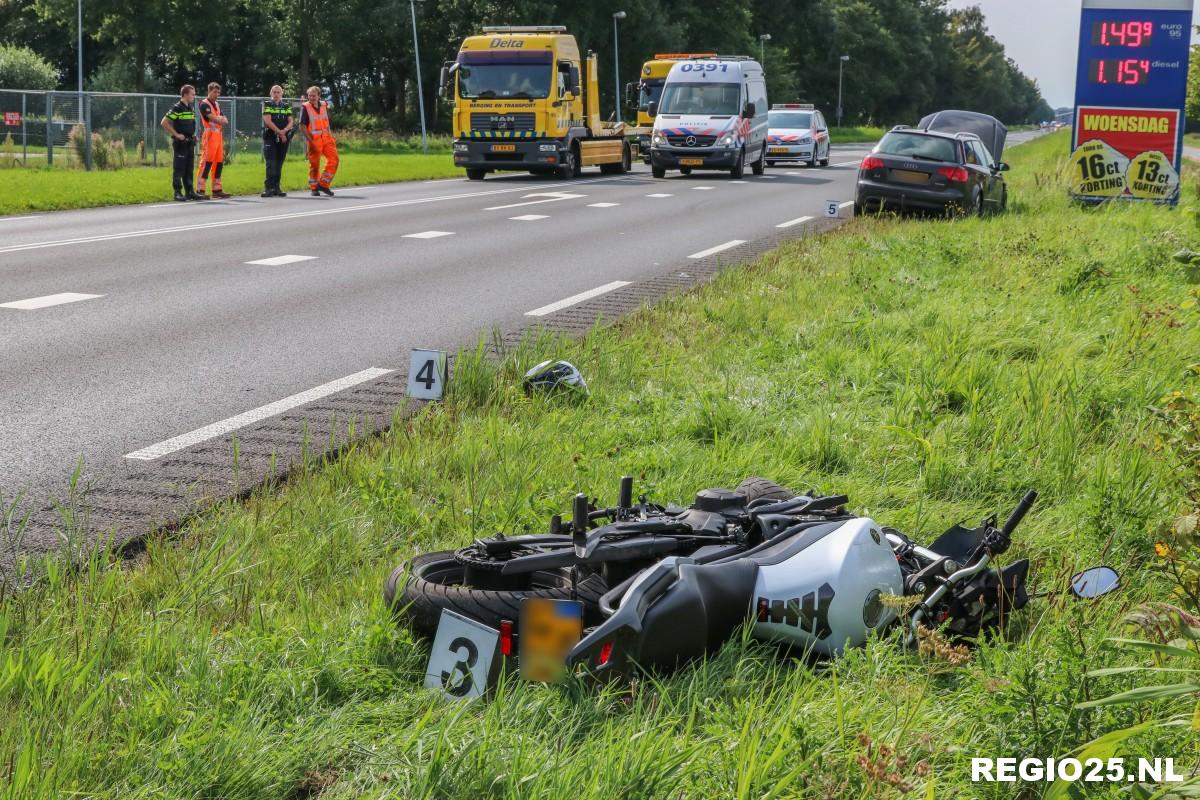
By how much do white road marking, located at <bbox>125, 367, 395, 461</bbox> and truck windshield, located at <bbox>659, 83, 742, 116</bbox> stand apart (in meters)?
24.8

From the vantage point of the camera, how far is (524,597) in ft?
9.95

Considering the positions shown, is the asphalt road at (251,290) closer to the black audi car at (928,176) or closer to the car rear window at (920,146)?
the black audi car at (928,176)

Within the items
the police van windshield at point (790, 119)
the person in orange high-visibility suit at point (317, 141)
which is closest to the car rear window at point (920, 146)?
the person in orange high-visibility suit at point (317, 141)

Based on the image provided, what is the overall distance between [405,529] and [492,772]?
1.80 m

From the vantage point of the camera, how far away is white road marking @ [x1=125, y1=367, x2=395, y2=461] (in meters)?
5.40

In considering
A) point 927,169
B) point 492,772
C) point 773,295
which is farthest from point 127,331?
point 927,169

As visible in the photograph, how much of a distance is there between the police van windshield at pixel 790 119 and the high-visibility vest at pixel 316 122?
65.4ft

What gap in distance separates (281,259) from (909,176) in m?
9.30

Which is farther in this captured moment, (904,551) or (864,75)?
(864,75)

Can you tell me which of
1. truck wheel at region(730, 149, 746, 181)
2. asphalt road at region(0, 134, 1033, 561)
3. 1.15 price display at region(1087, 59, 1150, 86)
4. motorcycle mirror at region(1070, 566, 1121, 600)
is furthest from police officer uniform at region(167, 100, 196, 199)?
motorcycle mirror at region(1070, 566, 1121, 600)

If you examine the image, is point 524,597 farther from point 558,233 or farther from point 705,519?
point 558,233

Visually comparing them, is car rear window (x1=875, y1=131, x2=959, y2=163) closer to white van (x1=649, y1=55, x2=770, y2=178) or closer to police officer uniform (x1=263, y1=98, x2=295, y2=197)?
police officer uniform (x1=263, y1=98, x2=295, y2=197)

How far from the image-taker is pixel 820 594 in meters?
3.05


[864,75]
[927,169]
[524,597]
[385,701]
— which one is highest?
[864,75]
